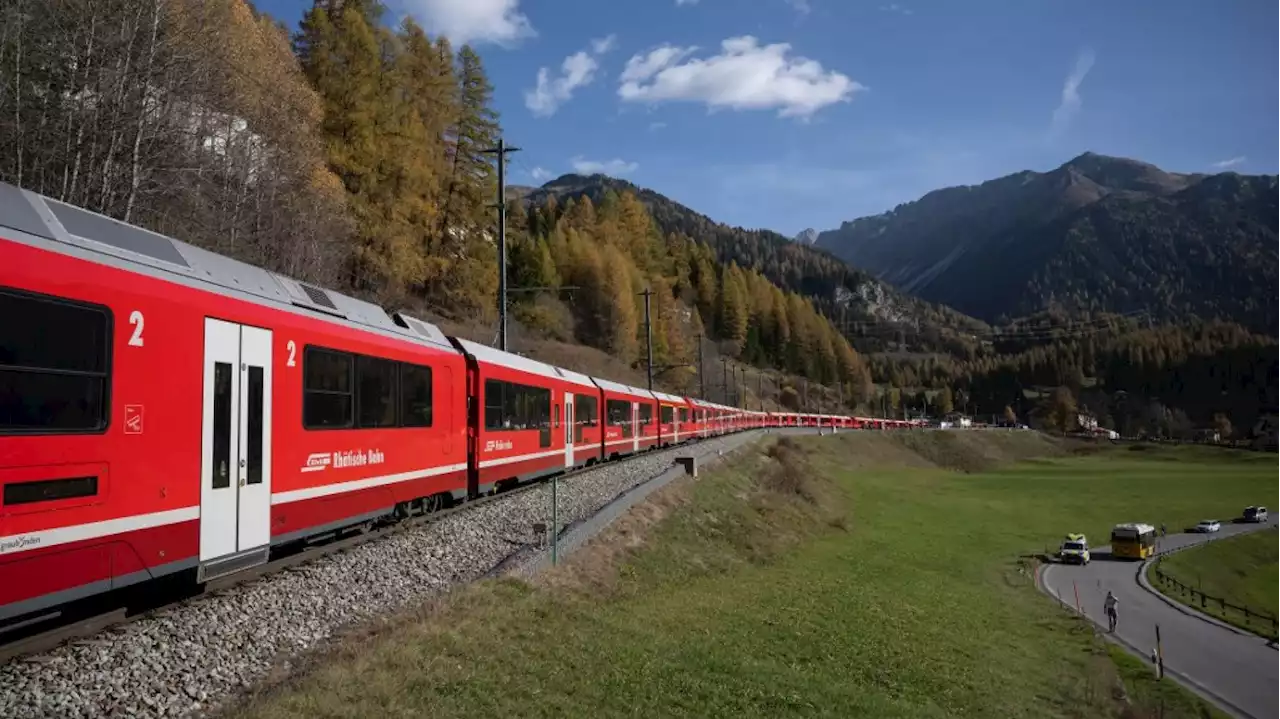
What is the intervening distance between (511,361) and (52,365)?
546 inches

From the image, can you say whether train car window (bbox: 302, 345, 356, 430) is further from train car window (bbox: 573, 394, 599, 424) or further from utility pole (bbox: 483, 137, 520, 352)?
train car window (bbox: 573, 394, 599, 424)

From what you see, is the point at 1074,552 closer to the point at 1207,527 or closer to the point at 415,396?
the point at 1207,527

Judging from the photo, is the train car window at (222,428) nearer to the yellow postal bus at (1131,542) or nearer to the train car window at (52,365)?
the train car window at (52,365)

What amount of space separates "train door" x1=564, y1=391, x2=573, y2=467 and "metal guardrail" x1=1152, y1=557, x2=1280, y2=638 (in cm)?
2835

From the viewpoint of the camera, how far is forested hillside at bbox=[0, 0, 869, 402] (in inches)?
719

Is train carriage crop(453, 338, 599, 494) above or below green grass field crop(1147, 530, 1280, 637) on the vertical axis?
above

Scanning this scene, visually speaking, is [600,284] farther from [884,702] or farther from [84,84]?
[884,702]

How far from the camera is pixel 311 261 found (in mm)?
32906

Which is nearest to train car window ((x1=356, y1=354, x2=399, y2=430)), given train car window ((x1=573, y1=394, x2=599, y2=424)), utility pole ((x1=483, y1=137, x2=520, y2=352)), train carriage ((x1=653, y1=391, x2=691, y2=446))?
utility pole ((x1=483, y1=137, x2=520, y2=352))

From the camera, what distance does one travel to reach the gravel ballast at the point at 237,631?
6.17 m

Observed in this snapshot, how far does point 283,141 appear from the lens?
31.2 meters

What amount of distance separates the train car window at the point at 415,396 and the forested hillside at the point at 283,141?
30.5 feet

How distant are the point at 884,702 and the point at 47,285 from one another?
35.8 ft

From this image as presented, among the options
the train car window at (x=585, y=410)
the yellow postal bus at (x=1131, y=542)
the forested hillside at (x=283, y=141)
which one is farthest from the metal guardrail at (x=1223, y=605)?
the forested hillside at (x=283, y=141)
